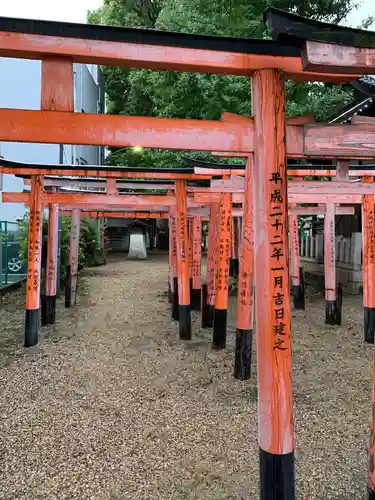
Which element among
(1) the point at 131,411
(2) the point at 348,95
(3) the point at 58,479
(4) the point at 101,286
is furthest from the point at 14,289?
(2) the point at 348,95

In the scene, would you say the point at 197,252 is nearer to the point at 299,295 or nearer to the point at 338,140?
the point at 299,295

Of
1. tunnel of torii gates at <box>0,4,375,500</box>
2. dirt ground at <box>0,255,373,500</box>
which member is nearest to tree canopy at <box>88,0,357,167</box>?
dirt ground at <box>0,255,373,500</box>

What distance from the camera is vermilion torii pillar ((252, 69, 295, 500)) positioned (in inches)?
102

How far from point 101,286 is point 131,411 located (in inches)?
359

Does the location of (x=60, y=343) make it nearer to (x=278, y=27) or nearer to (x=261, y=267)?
(x=261, y=267)

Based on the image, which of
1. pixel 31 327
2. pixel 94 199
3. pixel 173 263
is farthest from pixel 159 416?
pixel 173 263

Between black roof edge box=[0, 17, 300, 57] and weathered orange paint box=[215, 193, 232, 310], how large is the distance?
4401 millimetres

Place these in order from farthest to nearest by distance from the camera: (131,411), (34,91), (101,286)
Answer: (34,91)
(101,286)
(131,411)

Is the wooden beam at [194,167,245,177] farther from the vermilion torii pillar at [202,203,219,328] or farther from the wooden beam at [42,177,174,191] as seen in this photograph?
the vermilion torii pillar at [202,203,219,328]

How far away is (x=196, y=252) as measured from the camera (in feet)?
34.1

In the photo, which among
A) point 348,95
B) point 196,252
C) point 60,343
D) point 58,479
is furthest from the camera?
point 348,95

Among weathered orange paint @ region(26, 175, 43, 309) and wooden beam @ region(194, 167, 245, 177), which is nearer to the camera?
wooden beam @ region(194, 167, 245, 177)

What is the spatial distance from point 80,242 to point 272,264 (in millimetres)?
14436

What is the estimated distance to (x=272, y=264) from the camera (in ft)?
8.65
